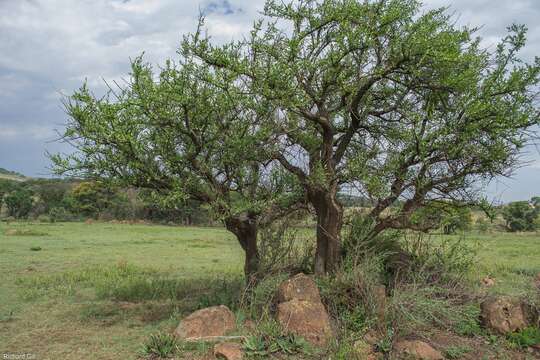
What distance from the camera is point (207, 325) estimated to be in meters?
8.11

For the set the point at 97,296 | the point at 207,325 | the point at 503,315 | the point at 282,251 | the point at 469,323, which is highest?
the point at 282,251

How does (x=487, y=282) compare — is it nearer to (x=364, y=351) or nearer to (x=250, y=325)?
(x=364, y=351)

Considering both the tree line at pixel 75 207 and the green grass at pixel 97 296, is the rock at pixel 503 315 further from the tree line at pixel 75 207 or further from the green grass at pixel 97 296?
the tree line at pixel 75 207

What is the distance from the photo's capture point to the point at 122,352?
770cm

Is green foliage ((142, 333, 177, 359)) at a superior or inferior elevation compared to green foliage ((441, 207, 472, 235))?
inferior

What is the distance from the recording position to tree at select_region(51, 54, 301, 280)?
27.9 feet

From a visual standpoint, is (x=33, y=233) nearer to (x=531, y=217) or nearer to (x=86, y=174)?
(x=86, y=174)

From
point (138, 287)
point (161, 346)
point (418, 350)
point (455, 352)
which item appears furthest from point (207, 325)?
point (138, 287)

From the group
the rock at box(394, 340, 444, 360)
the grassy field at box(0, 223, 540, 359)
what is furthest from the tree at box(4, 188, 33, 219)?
the rock at box(394, 340, 444, 360)

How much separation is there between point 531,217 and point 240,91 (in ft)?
157

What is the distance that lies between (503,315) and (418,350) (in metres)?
2.27

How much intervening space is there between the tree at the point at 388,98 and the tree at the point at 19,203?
5015cm

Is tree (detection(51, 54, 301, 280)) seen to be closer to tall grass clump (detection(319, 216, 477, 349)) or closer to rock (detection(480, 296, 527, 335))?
tall grass clump (detection(319, 216, 477, 349))

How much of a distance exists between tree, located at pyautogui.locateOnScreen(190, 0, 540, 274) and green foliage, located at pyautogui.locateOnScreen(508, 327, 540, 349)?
8.06 ft
